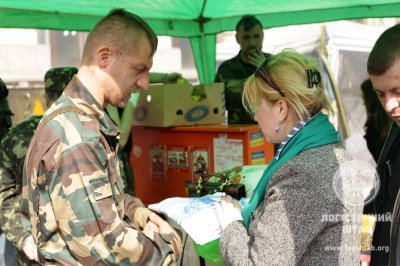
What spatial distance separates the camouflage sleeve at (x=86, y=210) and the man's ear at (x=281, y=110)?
0.57 metres

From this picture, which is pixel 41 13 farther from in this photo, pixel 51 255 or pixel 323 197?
pixel 323 197

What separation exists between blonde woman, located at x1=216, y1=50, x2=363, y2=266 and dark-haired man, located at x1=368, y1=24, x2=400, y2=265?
0.83 ft

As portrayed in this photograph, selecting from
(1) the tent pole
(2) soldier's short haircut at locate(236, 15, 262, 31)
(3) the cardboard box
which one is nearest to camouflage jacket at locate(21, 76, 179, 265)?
A: (3) the cardboard box

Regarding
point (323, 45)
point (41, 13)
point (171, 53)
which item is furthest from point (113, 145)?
point (171, 53)

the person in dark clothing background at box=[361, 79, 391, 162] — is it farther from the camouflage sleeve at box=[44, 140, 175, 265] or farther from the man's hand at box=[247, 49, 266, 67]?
the camouflage sleeve at box=[44, 140, 175, 265]

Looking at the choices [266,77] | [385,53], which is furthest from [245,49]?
[266,77]

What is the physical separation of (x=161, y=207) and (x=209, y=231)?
34 centimetres

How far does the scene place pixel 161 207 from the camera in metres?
2.06

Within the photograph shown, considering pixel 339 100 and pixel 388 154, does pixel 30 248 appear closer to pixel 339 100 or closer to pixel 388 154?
pixel 388 154

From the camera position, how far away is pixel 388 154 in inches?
77.5

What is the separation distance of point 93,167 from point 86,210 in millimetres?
127

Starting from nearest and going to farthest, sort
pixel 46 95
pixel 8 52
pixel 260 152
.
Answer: pixel 46 95 < pixel 260 152 < pixel 8 52

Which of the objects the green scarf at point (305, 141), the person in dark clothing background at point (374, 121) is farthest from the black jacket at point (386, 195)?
the person in dark clothing background at point (374, 121)

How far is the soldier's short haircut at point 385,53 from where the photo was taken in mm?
1751
